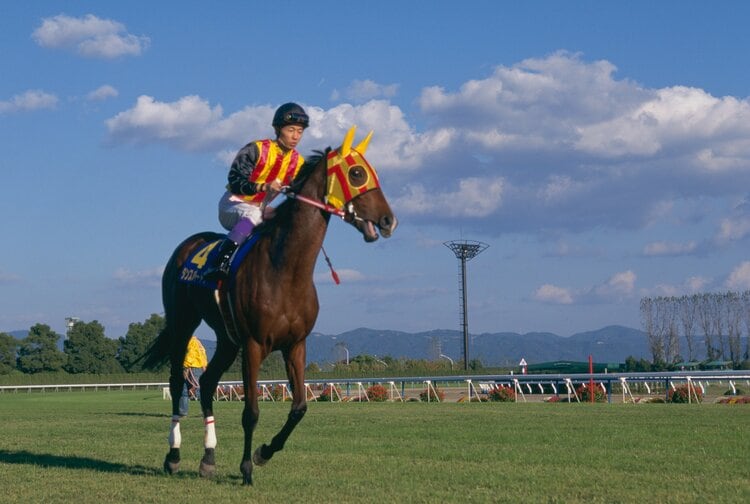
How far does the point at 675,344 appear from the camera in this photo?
261 feet

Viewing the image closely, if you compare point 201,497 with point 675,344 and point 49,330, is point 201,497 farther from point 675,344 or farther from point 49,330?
point 49,330

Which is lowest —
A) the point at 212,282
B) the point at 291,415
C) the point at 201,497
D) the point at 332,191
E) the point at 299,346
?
the point at 201,497

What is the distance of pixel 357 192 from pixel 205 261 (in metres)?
1.87

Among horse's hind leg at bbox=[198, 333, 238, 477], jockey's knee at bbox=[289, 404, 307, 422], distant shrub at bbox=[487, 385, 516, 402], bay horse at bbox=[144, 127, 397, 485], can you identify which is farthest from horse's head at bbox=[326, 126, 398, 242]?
distant shrub at bbox=[487, 385, 516, 402]

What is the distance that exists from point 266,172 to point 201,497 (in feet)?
9.83

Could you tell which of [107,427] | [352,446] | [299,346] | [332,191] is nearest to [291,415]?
[299,346]

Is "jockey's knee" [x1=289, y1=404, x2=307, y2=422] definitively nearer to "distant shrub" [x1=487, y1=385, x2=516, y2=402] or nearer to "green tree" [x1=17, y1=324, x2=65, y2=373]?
"distant shrub" [x1=487, y1=385, x2=516, y2=402]

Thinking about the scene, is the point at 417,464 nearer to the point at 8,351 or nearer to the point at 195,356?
the point at 195,356

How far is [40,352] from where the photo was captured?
8481cm

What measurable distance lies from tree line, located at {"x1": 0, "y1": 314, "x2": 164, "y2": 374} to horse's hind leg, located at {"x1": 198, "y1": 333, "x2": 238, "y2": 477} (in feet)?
252

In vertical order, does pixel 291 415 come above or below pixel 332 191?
below

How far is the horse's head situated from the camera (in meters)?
7.42

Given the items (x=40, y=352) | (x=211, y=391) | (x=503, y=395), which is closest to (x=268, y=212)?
(x=211, y=391)

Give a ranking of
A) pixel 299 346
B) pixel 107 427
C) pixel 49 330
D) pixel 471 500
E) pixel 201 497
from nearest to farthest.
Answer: pixel 471 500
pixel 201 497
pixel 299 346
pixel 107 427
pixel 49 330
